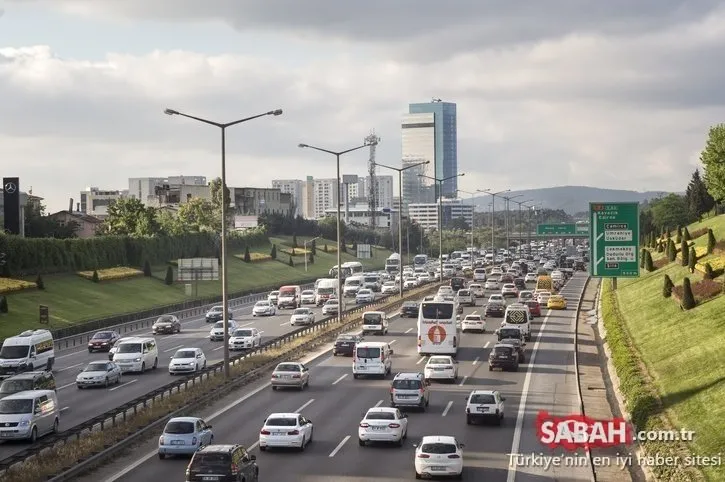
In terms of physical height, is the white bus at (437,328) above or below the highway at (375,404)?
above

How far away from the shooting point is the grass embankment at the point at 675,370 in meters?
32.1

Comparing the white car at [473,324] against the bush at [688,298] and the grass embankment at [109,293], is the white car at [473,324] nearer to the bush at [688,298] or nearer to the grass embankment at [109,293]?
the bush at [688,298]

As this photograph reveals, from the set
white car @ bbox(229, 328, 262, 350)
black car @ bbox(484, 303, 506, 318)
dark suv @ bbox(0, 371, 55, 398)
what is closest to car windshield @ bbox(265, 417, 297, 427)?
dark suv @ bbox(0, 371, 55, 398)

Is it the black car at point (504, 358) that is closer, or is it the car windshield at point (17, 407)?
the car windshield at point (17, 407)

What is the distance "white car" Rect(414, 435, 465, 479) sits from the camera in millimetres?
29844

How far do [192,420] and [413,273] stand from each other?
10676 cm

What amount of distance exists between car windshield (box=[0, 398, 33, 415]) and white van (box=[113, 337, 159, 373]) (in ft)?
67.4

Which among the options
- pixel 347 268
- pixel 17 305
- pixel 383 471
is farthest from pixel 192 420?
pixel 347 268

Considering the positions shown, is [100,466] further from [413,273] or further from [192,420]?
[413,273]

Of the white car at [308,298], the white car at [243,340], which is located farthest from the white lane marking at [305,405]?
the white car at [308,298]

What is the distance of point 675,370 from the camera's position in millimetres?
44750

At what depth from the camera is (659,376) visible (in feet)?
148

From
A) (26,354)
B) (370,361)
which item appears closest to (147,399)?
(370,361)

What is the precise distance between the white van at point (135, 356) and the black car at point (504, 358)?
19380 millimetres
